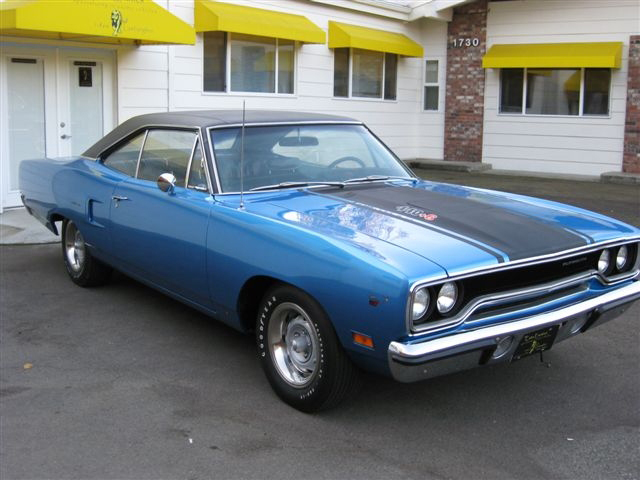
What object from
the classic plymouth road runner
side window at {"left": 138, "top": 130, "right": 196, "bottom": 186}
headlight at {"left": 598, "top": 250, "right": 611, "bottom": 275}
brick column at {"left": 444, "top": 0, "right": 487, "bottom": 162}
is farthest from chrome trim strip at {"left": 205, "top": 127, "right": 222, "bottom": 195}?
brick column at {"left": 444, "top": 0, "right": 487, "bottom": 162}

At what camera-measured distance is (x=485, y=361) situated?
145 inches

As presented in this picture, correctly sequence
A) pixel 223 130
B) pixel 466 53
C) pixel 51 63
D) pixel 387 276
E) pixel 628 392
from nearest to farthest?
pixel 387 276
pixel 628 392
pixel 223 130
pixel 51 63
pixel 466 53

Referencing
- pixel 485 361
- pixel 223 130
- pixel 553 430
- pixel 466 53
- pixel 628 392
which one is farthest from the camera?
pixel 466 53

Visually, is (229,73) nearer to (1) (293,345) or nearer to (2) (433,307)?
(1) (293,345)

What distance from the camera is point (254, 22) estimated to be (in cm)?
1326

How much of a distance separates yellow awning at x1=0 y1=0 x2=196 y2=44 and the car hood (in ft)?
19.1

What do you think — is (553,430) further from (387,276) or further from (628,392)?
(387,276)

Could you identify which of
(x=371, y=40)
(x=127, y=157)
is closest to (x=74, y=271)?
(x=127, y=157)

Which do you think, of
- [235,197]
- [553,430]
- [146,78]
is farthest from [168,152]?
[146,78]

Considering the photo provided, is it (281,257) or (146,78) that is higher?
(146,78)

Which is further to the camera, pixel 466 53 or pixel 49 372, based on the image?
pixel 466 53

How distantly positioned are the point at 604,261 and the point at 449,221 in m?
1.01

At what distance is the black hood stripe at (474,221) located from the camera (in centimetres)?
386

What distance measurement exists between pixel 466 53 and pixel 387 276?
15.9m
